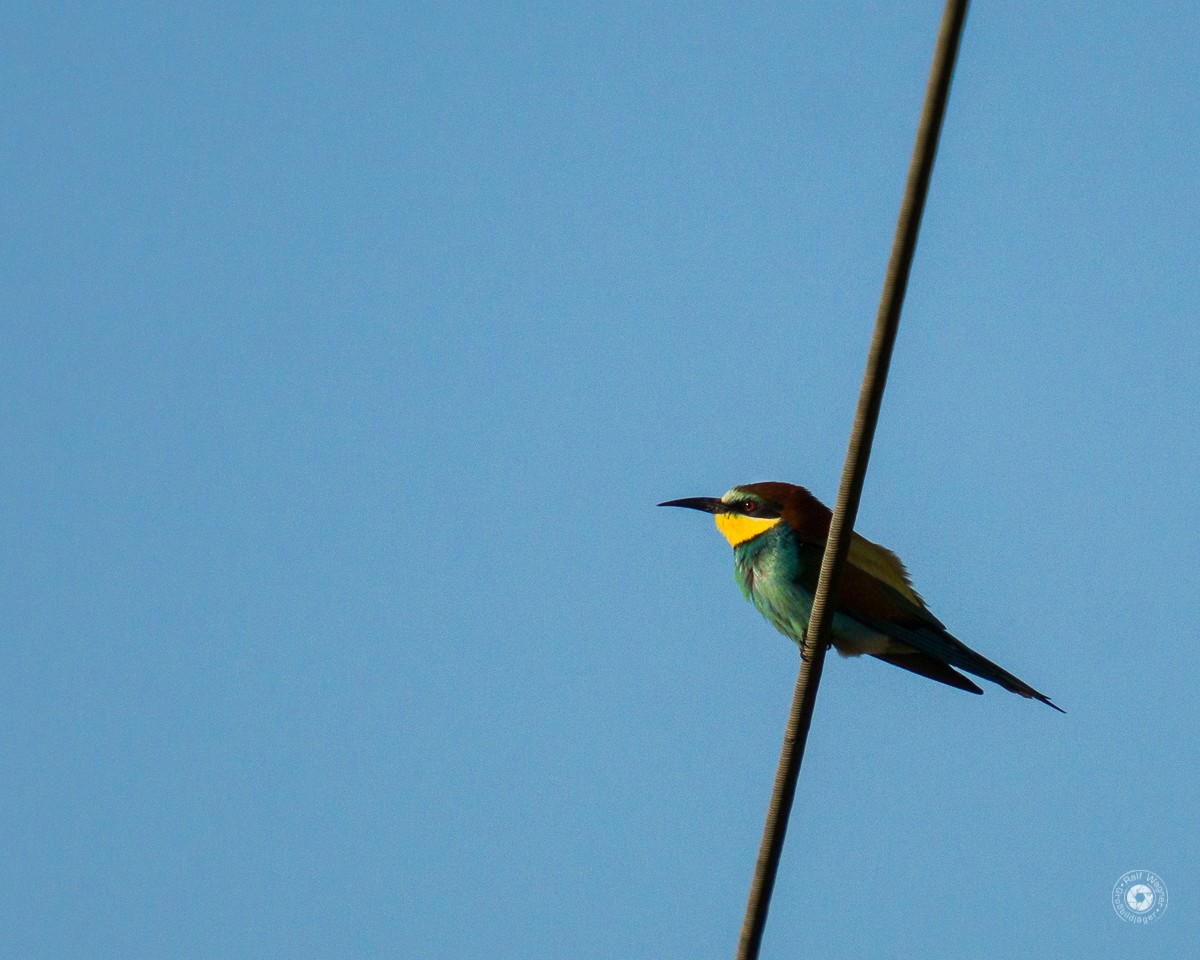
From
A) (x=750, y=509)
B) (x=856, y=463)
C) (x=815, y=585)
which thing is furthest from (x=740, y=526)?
(x=856, y=463)

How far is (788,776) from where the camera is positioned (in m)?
2.37

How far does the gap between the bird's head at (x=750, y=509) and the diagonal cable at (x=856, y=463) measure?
5.59 ft

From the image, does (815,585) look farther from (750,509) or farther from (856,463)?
(856,463)

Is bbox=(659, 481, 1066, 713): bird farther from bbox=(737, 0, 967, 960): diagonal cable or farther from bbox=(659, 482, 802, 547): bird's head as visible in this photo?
bbox=(737, 0, 967, 960): diagonal cable

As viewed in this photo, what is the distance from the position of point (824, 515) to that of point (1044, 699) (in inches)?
37.4

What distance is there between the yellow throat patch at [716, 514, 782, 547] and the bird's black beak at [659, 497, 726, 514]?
0.07 feet

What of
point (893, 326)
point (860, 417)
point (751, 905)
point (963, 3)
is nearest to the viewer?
point (963, 3)

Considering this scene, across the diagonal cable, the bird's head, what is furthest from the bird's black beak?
the diagonal cable

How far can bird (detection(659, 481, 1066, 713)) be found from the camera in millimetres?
3936

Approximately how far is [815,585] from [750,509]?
326 mm

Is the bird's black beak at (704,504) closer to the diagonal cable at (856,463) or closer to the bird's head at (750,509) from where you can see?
the bird's head at (750,509)

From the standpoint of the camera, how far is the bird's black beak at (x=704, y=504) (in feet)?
14.5

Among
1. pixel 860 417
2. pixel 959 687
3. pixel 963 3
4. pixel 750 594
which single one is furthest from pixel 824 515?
pixel 963 3

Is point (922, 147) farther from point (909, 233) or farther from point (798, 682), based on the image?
point (798, 682)
